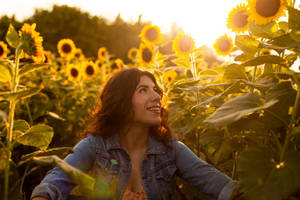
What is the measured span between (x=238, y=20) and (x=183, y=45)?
884 millimetres

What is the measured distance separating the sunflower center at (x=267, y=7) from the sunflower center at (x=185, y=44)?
4.99 ft

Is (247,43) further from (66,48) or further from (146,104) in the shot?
(66,48)

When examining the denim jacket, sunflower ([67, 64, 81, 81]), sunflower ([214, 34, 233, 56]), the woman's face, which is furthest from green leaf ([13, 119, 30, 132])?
sunflower ([67, 64, 81, 81])

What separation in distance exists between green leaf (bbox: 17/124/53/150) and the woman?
47 centimetres

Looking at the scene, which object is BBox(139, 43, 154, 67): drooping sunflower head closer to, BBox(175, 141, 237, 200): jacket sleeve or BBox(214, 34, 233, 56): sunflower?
BBox(214, 34, 233, 56): sunflower

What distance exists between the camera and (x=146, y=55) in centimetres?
479

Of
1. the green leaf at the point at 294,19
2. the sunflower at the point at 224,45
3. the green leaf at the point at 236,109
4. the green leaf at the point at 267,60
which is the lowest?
the green leaf at the point at 236,109


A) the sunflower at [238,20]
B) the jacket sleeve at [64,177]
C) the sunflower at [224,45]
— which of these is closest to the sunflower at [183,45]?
the sunflower at [224,45]

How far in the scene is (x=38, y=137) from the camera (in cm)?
141

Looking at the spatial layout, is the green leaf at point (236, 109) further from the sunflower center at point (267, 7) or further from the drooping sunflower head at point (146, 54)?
the drooping sunflower head at point (146, 54)

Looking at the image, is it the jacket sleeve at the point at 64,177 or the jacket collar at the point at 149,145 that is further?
the jacket collar at the point at 149,145

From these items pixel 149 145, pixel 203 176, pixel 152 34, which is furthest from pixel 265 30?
pixel 152 34

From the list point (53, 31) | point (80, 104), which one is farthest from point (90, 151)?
point (53, 31)

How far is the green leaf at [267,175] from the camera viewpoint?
1073 mm
